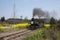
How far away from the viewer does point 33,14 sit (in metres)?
38.4

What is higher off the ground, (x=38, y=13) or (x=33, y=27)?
(x=38, y=13)

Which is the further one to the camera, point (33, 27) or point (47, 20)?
point (47, 20)

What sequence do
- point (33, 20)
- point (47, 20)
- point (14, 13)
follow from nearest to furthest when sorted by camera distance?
point (33, 20)
point (14, 13)
point (47, 20)

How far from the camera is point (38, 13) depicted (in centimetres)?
4156

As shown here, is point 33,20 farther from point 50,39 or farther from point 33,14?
point 50,39

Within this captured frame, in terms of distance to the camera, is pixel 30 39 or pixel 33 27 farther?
pixel 33 27

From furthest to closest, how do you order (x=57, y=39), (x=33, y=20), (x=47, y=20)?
1. (x=47, y=20)
2. (x=33, y=20)
3. (x=57, y=39)

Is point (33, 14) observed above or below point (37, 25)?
above

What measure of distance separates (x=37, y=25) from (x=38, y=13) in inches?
170

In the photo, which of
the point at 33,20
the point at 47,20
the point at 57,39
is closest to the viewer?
the point at 57,39

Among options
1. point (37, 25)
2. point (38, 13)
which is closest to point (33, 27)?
point (37, 25)

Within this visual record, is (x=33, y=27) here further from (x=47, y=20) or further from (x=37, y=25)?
(x=47, y=20)

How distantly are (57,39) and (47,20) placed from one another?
1932 inches

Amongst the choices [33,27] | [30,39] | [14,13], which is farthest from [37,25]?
[30,39]
